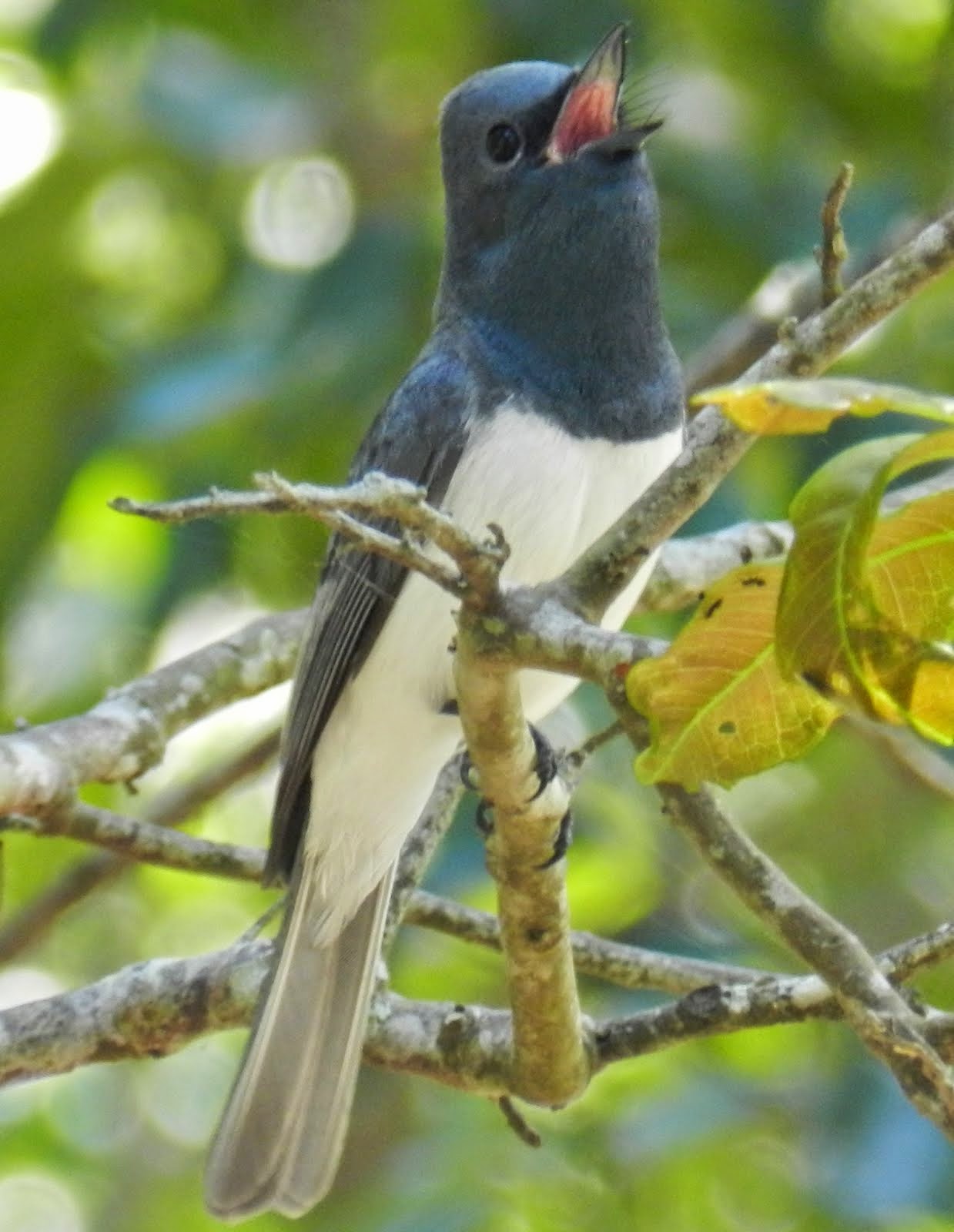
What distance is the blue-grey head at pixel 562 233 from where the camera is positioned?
144 inches

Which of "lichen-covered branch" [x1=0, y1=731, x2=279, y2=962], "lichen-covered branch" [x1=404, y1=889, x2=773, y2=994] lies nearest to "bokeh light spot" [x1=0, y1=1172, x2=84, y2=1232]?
"lichen-covered branch" [x1=0, y1=731, x2=279, y2=962]

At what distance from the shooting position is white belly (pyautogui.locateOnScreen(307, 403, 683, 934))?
3.42 metres

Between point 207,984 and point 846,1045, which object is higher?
point 207,984

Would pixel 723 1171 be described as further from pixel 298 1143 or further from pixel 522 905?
pixel 522 905

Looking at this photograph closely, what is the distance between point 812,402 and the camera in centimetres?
153

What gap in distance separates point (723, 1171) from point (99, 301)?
280 centimetres

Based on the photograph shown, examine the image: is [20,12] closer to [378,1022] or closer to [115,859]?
[115,859]

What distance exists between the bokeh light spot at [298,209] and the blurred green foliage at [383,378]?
1 centimetres

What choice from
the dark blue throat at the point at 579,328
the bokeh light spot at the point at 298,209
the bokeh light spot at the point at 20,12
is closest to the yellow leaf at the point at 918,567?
the dark blue throat at the point at 579,328

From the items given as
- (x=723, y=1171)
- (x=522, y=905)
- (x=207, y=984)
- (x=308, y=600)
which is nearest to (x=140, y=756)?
(x=207, y=984)

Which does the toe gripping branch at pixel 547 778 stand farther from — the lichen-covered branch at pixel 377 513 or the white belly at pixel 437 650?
the lichen-covered branch at pixel 377 513

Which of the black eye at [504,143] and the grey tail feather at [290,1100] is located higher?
the black eye at [504,143]

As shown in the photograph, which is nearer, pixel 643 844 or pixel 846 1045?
pixel 846 1045

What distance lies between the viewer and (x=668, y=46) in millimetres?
4996
